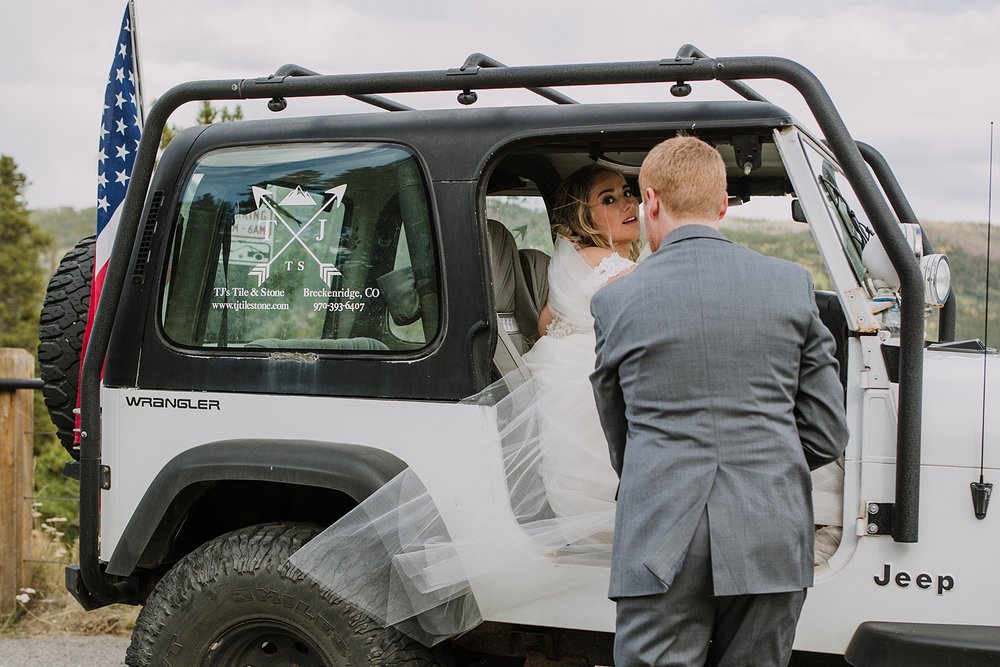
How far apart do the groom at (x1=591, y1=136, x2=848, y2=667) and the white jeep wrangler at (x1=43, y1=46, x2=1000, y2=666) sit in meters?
0.57

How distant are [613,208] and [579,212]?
13cm

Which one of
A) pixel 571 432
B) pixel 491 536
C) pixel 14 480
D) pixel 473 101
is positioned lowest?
pixel 14 480

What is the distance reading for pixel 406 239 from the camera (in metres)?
3.30

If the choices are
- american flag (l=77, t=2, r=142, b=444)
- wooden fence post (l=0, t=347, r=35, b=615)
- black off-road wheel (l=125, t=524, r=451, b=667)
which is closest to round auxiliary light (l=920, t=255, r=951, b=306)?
black off-road wheel (l=125, t=524, r=451, b=667)

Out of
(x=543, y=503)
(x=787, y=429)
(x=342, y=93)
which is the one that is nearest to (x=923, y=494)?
(x=787, y=429)

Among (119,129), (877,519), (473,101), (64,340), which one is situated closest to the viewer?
(877,519)

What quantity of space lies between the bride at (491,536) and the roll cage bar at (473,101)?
839 millimetres

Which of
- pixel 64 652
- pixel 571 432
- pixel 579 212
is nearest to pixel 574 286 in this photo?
pixel 579 212

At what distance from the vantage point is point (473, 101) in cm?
318

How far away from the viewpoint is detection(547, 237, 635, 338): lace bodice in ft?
→ 11.5

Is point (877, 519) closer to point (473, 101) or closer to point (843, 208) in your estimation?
point (843, 208)

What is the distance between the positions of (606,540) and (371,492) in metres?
0.72

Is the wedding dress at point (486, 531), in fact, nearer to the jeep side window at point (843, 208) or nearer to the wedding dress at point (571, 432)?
the wedding dress at point (571, 432)

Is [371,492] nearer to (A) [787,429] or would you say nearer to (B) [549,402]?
(B) [549,402]
